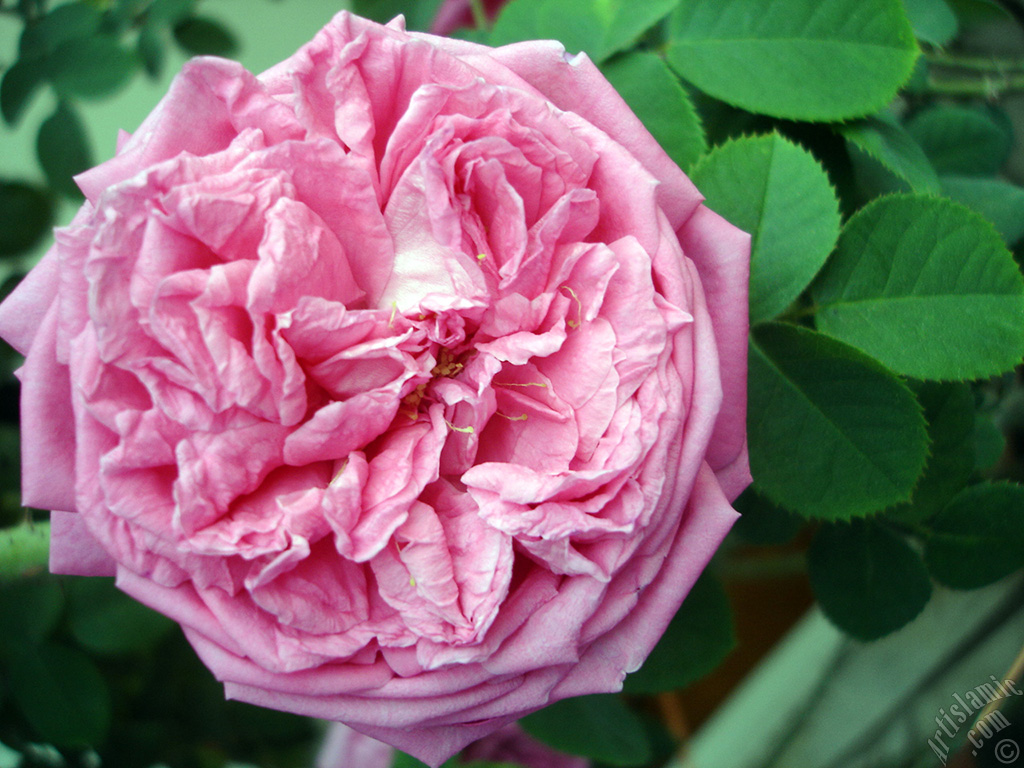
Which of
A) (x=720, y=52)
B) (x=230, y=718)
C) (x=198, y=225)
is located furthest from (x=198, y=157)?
(x=230, y=718)

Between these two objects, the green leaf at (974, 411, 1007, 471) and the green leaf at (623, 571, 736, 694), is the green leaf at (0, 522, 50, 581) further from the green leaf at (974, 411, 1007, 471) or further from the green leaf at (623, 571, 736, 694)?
the green leaf at (974, 411, 1007, 471)

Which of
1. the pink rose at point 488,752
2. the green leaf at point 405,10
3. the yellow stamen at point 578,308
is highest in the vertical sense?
the green leaf at point 405,10

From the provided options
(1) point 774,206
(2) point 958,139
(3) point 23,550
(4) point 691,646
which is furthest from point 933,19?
(3) point 23,550

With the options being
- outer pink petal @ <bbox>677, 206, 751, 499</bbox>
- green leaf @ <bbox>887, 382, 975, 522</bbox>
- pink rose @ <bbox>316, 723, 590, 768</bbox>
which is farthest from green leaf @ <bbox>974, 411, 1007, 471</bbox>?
pink rose @ <bbox>316, 723, 590, 768</bbox>

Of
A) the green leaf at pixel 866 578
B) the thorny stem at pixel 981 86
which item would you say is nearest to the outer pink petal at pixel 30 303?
the green leaf at pixel 866 578

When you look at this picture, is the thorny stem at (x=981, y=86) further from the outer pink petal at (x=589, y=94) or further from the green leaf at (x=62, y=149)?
the green leaf at (x=62, y=149)

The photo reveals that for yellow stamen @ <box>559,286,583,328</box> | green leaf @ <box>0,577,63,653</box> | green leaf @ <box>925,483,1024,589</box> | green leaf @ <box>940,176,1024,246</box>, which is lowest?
green leaf @ <box>0,577,63,653</box>

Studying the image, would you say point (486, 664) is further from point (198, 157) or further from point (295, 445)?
point (198, 157)
